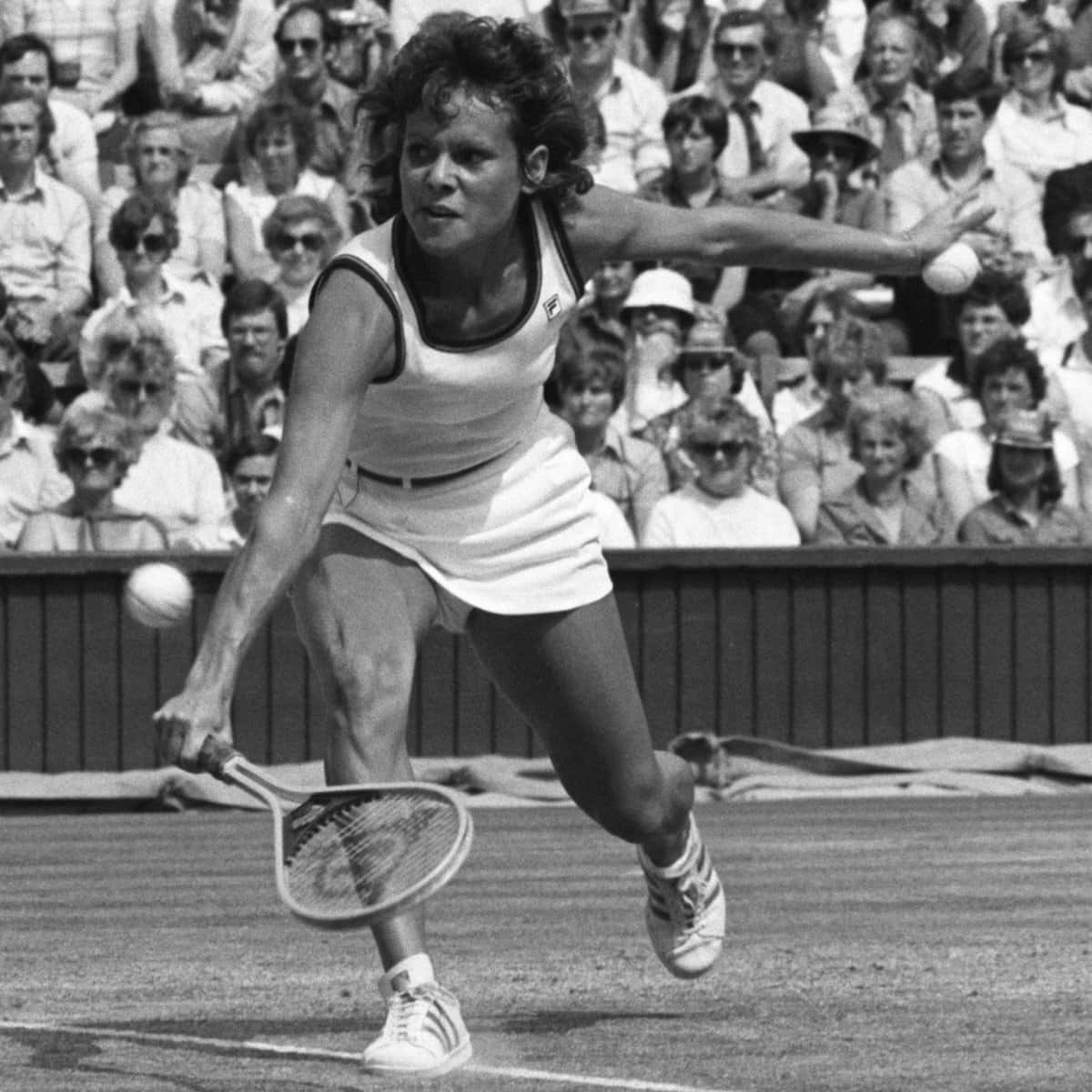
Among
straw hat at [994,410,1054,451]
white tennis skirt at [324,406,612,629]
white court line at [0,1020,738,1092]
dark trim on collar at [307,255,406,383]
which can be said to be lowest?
white court line at [0,1020,738,1092]

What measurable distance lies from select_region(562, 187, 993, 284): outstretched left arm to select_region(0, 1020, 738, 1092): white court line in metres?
1.64

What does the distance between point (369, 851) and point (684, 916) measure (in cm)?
167

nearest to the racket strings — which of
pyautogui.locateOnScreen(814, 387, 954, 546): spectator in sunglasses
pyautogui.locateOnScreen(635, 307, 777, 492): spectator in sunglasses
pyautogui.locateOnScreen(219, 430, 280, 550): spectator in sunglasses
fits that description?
pyautogui.locateOnScreen(219, 430, 280, 550): spectator in sunglasses

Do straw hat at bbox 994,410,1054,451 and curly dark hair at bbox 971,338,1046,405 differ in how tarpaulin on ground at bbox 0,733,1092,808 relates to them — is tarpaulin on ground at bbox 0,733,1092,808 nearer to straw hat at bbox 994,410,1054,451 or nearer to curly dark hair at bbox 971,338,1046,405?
straw hat at bbox 994,410,1054,451

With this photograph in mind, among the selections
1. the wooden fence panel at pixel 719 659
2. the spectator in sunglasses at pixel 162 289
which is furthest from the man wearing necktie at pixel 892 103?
the spectator in sunglasses at pixel 162 289

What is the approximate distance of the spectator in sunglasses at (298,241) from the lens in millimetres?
12961

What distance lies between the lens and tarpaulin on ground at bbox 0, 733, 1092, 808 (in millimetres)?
11758

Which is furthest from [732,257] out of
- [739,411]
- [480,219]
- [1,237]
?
[1,237]

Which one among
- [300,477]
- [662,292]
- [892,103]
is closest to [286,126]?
[662,292]

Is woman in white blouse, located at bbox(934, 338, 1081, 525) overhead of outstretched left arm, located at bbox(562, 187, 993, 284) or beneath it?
beneath

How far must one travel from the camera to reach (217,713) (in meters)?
4.67

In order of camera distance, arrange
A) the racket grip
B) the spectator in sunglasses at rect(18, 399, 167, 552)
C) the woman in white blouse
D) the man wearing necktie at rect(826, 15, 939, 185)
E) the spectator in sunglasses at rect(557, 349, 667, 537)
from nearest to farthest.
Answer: the racket grip
the spectator in sunglasses at rect(18, 399, 167, 552)
the spectator in sunglasses at rect(557, 349, 667, 537)
the woman in white blouse
the man wearing necktie at rect(826, 15, 939, 185)

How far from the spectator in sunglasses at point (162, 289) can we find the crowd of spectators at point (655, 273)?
2cm

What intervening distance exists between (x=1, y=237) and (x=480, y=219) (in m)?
8.42
